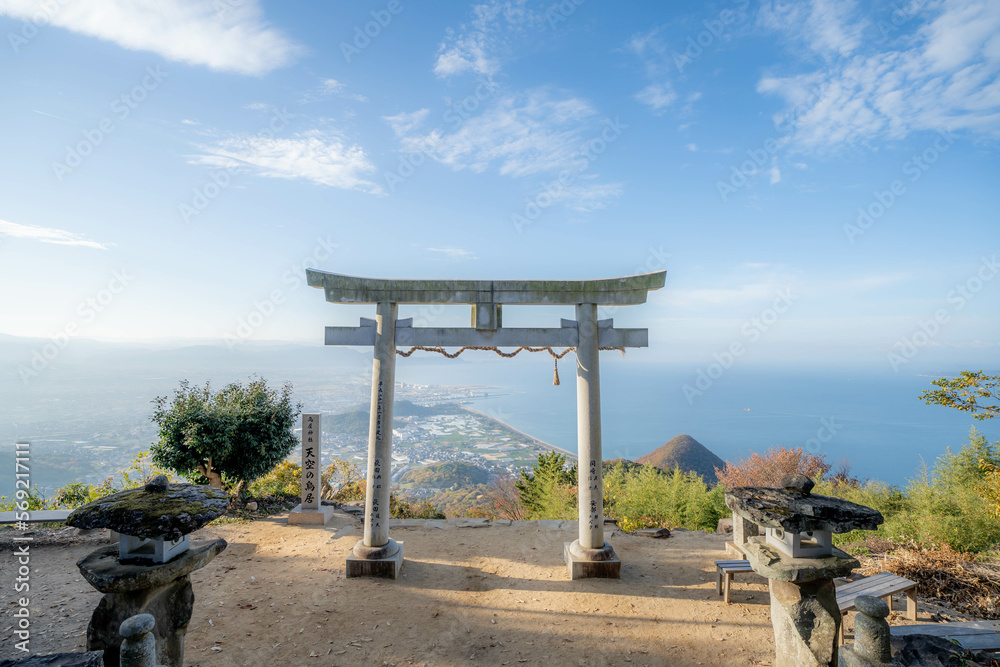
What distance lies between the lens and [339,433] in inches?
798

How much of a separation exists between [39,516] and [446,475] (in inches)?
527

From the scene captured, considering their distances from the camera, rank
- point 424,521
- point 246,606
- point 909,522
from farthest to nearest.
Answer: point 424,521, point 909,522, point 246,606

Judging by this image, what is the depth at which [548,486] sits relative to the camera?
440 inches

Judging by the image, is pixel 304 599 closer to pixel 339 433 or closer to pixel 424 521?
pixel 424 521

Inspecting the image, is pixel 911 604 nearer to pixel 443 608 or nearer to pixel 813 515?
pixel 813 515

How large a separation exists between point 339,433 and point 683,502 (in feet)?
50.9

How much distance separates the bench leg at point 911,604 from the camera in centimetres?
523

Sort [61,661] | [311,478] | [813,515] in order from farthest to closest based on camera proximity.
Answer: [311,478]
[813,515]
[61,661]

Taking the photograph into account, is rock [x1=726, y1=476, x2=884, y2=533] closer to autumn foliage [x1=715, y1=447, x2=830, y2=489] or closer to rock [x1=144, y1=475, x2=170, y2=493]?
rock [x1=144, y1=475, x2=170, y2=493]

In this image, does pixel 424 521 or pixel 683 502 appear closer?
pixel 424 521

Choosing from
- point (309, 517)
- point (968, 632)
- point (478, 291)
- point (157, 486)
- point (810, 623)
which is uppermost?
point (478, 291)

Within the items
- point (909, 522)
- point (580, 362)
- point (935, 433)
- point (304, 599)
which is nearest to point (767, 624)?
point (580, 362)

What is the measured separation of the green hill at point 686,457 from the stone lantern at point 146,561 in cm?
1994

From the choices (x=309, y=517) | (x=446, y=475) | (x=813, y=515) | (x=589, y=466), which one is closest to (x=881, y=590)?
(x=813, y=515)
